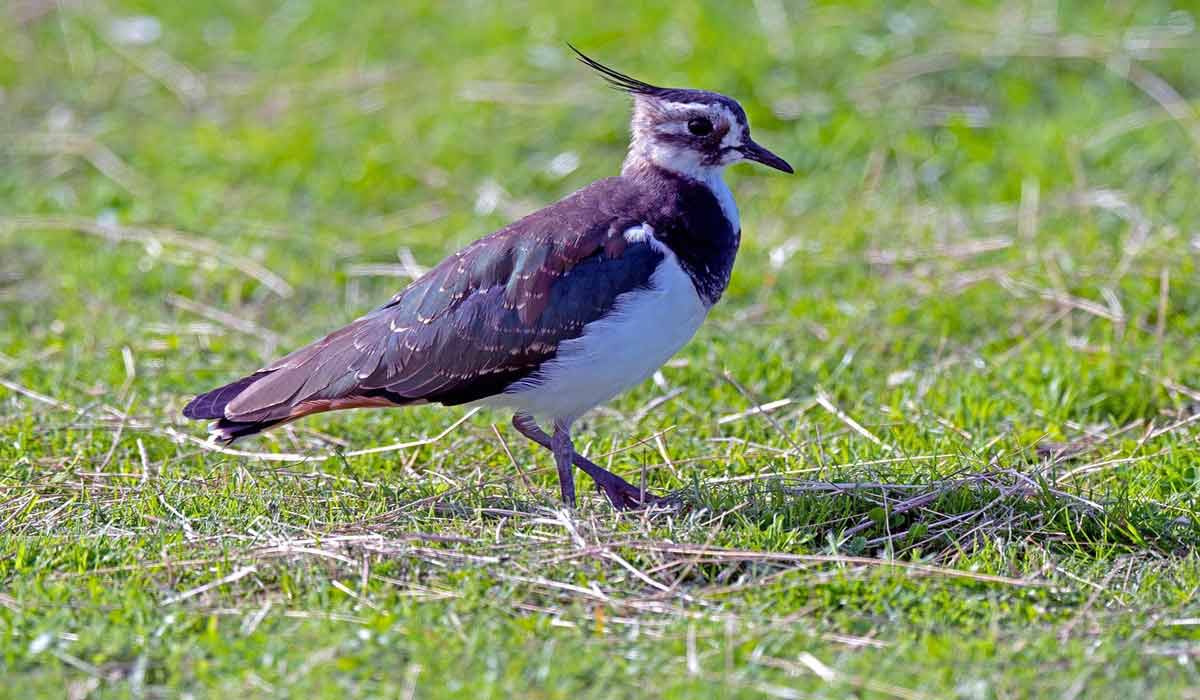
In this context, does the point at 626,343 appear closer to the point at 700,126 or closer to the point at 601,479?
the point at 601,479

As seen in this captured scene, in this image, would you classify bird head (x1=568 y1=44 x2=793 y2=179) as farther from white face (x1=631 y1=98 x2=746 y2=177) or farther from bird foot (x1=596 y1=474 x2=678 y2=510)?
bird foot (x1=596 y1=474 x2=678 y2=510)

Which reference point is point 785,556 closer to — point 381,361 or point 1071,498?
point 1071,498

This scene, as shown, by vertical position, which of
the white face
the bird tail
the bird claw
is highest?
the white face

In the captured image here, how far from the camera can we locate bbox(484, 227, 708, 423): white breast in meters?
5.23

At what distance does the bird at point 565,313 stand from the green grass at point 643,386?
32 centimetres

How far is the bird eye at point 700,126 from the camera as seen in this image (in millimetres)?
5672

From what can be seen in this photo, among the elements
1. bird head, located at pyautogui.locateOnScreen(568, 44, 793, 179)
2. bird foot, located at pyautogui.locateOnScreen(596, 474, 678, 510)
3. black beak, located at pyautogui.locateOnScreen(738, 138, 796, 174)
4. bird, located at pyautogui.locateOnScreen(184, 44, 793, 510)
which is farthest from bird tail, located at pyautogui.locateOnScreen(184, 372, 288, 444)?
black beak, located at pyautogui.locateOnScreen(738, 138, 796, 174)

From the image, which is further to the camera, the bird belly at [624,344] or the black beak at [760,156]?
the black beak at [760,156]

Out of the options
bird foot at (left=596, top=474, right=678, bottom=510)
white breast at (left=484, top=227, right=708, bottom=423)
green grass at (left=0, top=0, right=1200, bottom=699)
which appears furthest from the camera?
bird foot at (left=596, top=474, right=678, bottom=510)

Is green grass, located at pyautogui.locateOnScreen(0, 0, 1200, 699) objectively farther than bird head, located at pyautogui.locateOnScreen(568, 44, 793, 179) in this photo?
No

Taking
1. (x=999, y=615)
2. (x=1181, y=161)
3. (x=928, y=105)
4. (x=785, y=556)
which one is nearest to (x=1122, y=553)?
(x=999, y=615)

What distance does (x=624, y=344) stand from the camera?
5.22 m

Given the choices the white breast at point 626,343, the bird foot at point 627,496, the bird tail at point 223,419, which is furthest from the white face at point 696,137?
the bird tail at point 223,419

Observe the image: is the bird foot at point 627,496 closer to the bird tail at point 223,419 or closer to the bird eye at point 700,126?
the bird tail at point 223,419
